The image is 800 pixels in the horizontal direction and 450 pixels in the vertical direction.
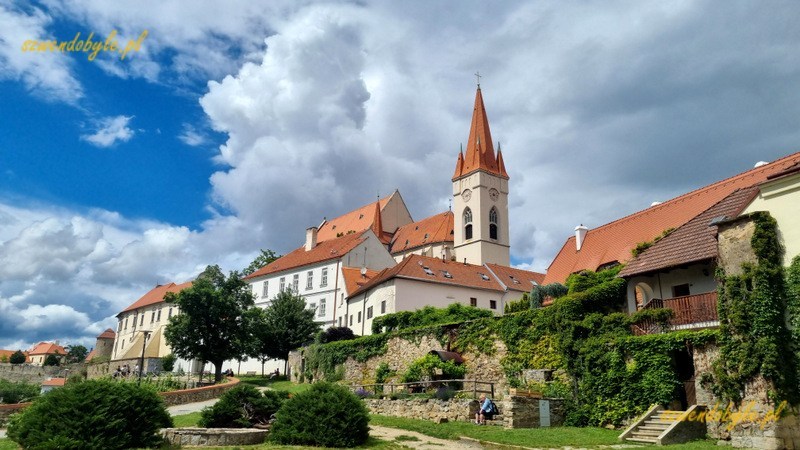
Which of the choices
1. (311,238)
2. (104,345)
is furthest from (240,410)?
(104,345)

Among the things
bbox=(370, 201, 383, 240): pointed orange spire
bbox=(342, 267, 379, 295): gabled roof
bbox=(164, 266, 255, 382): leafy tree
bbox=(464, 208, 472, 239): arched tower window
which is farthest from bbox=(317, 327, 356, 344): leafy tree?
bbox=(370, 201, 383, 240): pointed orange spire

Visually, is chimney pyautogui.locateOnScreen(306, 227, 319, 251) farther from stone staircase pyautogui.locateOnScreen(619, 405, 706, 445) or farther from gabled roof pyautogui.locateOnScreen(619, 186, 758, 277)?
stone staircase pyautogui.locateOnScreen(619, 405, 706, 445)

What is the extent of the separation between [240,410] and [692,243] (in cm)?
1722

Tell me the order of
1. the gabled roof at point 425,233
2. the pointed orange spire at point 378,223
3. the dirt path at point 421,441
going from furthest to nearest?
the pointed orange spire at point 378,223
the gabled roof at point 425,233
the dirt path at point 421,441

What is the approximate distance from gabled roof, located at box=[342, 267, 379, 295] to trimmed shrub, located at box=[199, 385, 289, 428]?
36.8 meters

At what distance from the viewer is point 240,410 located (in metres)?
17.4

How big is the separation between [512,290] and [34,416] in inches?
1661

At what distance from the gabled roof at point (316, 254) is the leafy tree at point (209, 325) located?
17.3 metres

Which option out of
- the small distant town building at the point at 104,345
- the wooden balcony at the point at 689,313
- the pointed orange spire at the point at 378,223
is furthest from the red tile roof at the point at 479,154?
the small distant town building at the point at 104,345

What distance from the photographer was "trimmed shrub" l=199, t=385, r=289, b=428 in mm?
17109

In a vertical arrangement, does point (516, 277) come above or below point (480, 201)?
below

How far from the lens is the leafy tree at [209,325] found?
43.9 m

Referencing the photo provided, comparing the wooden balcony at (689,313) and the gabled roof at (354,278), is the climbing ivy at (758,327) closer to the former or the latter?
the wooden balcony at (689,313)

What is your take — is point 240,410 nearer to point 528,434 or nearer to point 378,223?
point 528,434
